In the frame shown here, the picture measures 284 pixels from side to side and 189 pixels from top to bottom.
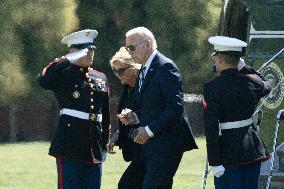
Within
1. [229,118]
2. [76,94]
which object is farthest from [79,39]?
[229,118]

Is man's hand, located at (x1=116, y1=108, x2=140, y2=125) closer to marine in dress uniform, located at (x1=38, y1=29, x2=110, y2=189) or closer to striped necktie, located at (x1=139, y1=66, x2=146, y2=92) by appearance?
striped necktie, located at (x1=139, y1=66, x2=146, y2=92)

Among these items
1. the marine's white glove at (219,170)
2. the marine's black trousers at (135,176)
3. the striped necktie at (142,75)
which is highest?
the striped necktie at (142,75)

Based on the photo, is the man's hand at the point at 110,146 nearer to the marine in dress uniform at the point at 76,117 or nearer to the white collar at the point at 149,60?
the marine in dress uniform at the point at 76,117

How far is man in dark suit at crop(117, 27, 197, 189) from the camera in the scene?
8.99m

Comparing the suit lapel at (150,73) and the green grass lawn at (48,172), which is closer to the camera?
the suit lapel at (150,73)

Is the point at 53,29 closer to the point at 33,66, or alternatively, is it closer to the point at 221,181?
the point at 33,66

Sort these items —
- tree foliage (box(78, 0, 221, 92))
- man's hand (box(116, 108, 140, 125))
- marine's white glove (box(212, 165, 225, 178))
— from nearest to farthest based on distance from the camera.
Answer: marine's white glove (box(212, 165, 225, 178))
man's hand (box(116, 108, 140, 125))
tree foliage (box(78, 0, 221, 92))

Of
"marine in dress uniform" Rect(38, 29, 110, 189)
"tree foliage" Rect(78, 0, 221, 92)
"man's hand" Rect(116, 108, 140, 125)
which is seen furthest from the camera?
"tree foliage" Rect(78, 0, 221, 92)

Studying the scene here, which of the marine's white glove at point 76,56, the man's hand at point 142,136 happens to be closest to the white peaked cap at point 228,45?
the man's hand at point 142,136

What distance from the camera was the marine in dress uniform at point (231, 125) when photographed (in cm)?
895

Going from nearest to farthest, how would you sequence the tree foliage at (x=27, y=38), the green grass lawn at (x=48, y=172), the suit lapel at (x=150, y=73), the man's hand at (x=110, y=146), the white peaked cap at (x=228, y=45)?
the white peaked cap at (x=228, y=45) → the suit lapel at (x=150, y=73) → the man's hand at (x=110, y=146) → the green grass lawn at (x=48, y=172) → the tree foliage at (x=27, y=38)

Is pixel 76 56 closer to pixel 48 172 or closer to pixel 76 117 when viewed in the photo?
pixel 76 117

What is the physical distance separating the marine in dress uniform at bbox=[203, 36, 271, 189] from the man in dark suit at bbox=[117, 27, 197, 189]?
10.5 inches

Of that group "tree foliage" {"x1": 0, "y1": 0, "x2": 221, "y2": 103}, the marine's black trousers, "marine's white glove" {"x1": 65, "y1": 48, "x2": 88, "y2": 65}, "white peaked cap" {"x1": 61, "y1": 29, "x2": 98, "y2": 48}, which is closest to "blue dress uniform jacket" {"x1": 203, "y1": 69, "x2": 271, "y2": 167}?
the marine's black trousers
